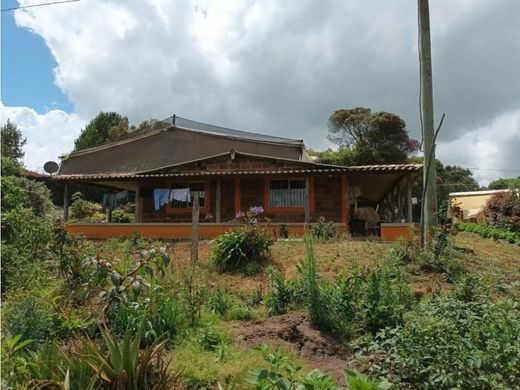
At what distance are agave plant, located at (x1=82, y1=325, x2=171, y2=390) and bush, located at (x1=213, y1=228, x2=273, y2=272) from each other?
5.81 meters

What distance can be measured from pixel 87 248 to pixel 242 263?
325 centimetres

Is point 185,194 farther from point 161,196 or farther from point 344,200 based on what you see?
point 344,200

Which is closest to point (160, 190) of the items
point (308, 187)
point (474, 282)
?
point (308, 187)

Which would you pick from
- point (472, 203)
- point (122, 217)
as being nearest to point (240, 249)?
point (122, 217)

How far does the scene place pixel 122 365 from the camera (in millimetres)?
3455

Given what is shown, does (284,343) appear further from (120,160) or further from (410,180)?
(120,160)

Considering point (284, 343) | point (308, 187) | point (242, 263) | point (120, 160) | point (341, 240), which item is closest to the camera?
point (284, 343)

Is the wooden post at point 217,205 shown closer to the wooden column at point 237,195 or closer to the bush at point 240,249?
the wooden column at point 237,195

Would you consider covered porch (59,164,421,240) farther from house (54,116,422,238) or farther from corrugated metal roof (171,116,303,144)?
corrugated metal roof (171,116,303,144)

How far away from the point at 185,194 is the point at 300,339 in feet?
48.8

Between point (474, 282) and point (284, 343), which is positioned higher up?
point (474, 282)

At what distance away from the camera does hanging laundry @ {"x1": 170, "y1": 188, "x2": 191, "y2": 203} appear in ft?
63.8

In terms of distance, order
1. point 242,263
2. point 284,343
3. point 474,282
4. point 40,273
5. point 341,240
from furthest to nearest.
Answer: point 341,240 → point 242,263 → point 40,273 → point 474,282 → point 284,343

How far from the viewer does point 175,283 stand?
6.26 metres
